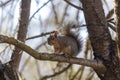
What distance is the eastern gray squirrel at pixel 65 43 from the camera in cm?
221

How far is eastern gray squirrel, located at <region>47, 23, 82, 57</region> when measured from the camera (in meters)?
2.21

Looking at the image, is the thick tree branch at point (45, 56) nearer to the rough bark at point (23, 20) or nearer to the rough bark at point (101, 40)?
the rough bark at point (101, 40)

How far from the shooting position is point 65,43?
2.23m

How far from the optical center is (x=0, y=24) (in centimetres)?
303

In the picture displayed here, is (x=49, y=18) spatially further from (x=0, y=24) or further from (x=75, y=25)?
(x=75, y=25)

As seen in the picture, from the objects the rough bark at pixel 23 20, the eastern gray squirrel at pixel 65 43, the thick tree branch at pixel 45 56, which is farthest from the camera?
the rough bark at pixel 23 20

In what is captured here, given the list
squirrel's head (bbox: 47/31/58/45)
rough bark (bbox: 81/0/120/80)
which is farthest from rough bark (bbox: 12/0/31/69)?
rough bark (bbox: 81/0/120/80)

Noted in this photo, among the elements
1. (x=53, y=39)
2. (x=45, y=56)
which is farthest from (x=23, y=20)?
(x=45, y=56)

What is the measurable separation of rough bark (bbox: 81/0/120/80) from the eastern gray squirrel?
10cm

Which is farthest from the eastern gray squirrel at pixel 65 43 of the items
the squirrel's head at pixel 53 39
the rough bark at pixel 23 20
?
the rough bark at pixel 23 20

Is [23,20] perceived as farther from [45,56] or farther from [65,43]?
[45,56]

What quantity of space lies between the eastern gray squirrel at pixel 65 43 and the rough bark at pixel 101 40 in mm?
105

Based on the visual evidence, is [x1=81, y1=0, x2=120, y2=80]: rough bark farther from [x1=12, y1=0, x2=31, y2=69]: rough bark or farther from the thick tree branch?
[x1=12, y1=0, x2=31, y2=69]: rough bark

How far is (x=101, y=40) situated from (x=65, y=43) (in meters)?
0.23
